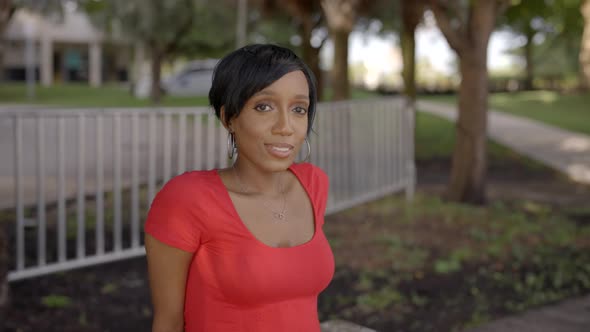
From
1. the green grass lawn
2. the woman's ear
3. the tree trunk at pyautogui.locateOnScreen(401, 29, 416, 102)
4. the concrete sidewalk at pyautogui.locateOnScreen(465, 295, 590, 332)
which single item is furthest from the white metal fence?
the green grass lawn

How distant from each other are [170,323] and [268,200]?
15.0 inches

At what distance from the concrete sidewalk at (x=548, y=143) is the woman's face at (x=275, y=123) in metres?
11.1

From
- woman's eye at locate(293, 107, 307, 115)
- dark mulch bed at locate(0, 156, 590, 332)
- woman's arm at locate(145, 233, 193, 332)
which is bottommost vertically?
dark mulch bed at locate(0, 156, 590, 332)

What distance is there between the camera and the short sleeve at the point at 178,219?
72.2 inches

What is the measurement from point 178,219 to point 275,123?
0.32 meters

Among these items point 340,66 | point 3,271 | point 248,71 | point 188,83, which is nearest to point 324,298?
point 3,271

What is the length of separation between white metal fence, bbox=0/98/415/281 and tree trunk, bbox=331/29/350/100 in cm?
397

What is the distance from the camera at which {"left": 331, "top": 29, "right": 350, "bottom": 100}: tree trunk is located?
14.1 metres

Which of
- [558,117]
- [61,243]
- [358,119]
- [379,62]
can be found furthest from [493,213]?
[379,62]

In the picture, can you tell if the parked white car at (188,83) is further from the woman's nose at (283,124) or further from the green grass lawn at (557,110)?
the woman's nose at (283,124)

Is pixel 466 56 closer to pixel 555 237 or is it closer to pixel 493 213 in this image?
pixel 493 213

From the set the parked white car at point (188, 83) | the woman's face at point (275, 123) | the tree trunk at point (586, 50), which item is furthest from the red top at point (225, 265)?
the parked white car at point (188, 83)

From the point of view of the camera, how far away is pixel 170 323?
76.3 inches

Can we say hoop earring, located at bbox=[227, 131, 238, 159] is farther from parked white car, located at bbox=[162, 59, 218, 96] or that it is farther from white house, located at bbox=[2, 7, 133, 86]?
white house, located at bbox=[2, 7, 133, 86]
